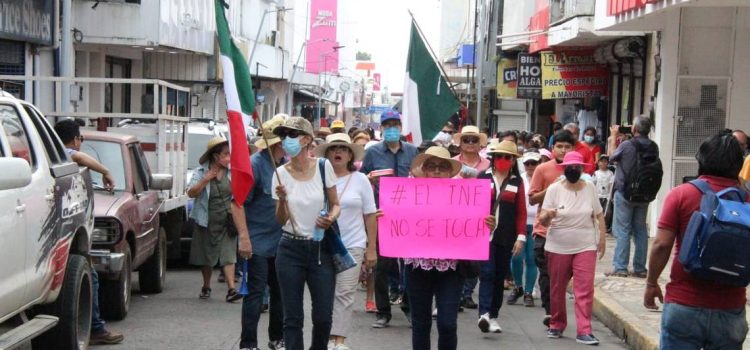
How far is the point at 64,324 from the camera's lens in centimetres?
761

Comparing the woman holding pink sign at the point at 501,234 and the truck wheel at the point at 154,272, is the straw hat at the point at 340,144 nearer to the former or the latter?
the woman holding pink sign at the point at 501,234

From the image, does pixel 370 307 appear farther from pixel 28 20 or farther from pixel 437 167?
pixel 28 20

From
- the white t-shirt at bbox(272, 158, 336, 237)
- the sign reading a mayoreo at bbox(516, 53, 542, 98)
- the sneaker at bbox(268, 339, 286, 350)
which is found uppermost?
the sign reading a mayoreo at bbox(516, 53, 542, 98)

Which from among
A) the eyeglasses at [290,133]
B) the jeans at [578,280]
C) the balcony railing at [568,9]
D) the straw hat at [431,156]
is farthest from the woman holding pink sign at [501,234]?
the balcony railing at [568,9]

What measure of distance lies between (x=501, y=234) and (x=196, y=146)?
26.6 ft

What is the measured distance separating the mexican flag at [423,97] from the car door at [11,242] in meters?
5.94

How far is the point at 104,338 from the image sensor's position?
30.2 feet

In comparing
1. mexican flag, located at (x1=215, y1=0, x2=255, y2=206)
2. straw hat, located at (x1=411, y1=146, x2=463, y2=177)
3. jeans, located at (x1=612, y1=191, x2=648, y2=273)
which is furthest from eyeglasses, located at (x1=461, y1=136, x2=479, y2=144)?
mexican flag, located at (x1=215, y1=0, x2=255, y2=206)

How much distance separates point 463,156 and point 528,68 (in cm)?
1622

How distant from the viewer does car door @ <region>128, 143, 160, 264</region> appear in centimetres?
1122

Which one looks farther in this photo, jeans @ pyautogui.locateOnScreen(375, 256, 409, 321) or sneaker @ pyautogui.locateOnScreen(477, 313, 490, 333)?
jeans @ pyautogui.locateOnScreen(375, 256, 409, 321)

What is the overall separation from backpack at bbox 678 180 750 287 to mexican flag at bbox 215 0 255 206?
3256 millimetres

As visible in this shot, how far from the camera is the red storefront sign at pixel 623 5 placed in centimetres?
1517

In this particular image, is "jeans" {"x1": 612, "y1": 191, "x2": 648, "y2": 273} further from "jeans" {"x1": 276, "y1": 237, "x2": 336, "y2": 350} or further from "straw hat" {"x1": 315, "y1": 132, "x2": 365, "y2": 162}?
"jeans" {"x1": 276, "y1": 237, "x2": 336, "y2": 350}
